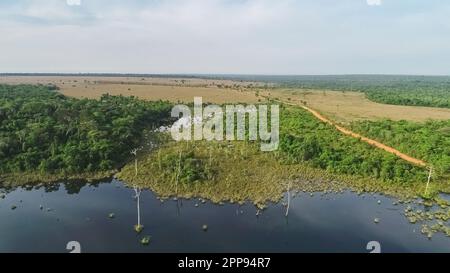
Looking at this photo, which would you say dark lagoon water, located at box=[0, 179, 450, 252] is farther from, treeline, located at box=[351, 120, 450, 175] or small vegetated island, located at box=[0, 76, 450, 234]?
treeline, located at box=[351, 120, 450, 175]

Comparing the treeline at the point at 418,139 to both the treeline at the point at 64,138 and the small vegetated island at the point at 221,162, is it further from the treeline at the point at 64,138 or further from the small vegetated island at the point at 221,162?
the treeline at the point at 64,138

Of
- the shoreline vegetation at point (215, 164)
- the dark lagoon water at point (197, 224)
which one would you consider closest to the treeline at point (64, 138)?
the shoreline vegetation at point (215, 164)

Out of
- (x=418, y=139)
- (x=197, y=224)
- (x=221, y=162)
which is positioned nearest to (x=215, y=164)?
(x=221, y=162)

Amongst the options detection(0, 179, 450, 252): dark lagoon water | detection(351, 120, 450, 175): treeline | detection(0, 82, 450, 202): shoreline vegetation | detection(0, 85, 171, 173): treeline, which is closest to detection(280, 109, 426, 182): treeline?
detection(0, 82, 450, 202): shoreline vegetation

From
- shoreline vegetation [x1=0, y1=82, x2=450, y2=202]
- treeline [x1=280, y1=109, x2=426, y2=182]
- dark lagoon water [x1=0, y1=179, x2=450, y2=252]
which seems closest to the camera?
dark lagoon water [x1=0, y1=179, x2=450, y2=252]

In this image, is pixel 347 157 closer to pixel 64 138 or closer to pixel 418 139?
pixel 418 139

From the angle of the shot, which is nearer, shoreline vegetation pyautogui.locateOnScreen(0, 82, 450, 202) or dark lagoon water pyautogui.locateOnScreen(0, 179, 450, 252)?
dark lagoon water pyautogui.locateOnScreen(0, 179, 450, 252)

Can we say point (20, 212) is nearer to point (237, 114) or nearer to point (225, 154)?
point (225, 154)
